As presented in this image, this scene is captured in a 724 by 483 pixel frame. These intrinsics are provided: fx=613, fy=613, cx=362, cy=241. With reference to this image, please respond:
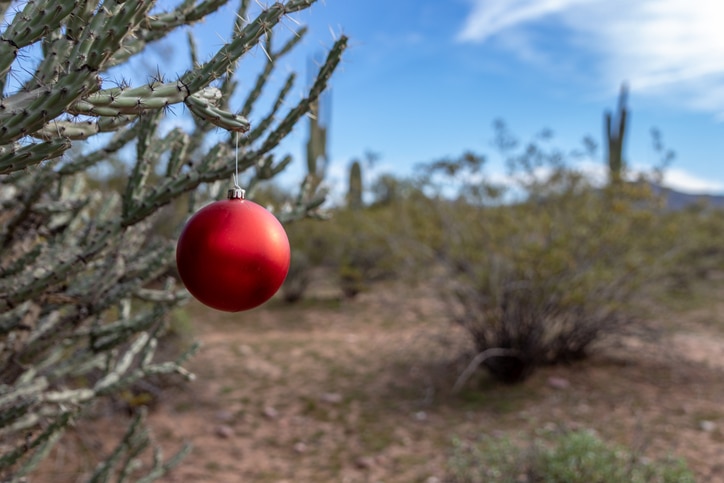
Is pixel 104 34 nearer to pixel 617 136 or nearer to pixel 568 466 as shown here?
pixel 568 466

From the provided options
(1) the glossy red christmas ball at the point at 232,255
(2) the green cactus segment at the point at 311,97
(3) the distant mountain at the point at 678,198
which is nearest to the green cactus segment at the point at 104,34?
(1) the glossy red christmas ball at the point at 232,255

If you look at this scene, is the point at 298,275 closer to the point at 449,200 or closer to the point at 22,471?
the point at 449,200

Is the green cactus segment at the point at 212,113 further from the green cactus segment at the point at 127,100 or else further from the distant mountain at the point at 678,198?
the distant mountain at the point at 678,198

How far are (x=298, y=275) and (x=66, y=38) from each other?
11.0 meters

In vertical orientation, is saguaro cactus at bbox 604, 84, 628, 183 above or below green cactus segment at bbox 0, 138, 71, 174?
above

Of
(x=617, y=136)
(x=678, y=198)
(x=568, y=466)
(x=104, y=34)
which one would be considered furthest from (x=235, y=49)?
(x=617, y=136)

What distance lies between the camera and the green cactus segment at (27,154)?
4.60 ft

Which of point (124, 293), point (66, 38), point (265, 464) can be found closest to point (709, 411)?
point (265, 464)

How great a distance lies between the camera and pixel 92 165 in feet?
9.50

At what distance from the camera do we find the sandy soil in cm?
493

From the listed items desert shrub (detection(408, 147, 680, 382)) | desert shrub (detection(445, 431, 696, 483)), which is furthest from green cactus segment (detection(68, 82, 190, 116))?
desert shrub (detection(408, 147, 680, 382))

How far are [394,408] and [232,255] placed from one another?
505 centimetres

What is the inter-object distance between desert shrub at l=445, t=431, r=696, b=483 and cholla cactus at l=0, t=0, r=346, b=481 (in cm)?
205

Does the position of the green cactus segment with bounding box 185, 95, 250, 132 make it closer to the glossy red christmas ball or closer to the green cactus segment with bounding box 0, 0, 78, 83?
the glossy red christmas ball
